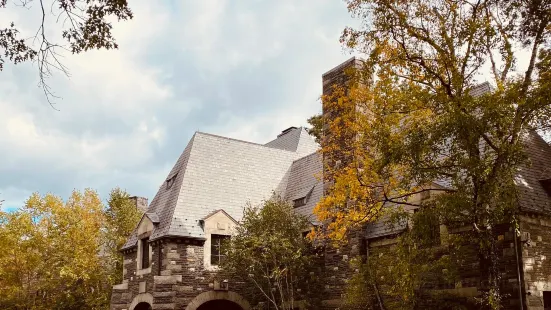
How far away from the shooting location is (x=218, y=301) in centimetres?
2277

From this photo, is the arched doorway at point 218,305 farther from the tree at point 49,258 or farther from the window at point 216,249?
the tree at point 49,258

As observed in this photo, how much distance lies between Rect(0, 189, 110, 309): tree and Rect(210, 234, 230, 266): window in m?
10.5

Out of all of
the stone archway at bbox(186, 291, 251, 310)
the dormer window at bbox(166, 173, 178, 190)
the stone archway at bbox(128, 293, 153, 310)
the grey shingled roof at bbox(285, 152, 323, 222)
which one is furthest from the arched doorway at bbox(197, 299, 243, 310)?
the dormer window at bbox(166, 173, 178, 190)

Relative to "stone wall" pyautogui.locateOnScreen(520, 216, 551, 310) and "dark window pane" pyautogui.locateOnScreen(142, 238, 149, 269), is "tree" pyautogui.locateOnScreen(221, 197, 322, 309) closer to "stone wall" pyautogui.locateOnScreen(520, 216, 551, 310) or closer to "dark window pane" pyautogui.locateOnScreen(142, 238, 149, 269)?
"dark window pane" pyautogui.locateOnScreen(142, 238, 149, 269)

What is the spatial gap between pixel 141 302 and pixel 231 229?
4294mm

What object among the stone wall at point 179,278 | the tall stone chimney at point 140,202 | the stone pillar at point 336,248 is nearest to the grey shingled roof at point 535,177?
the stone pillar at point 336,248

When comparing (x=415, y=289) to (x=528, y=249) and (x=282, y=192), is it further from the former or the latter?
(x=282, y=192)

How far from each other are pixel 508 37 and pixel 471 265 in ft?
19.8

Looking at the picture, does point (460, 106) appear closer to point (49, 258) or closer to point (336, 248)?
point (336, 248)

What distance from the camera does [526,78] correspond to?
12.6m

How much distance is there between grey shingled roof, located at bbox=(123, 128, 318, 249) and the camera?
21.8 m

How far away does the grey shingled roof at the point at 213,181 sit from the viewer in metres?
21.8

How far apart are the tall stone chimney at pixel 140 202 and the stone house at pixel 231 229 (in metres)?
12.2

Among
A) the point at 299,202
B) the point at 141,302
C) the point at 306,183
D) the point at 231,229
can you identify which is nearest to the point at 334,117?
the point at 306,183
